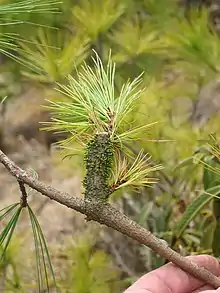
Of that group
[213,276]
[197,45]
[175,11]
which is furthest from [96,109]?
[175,11]

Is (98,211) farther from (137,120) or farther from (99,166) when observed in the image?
(137,120)

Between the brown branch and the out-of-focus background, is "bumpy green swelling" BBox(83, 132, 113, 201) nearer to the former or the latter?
the brown branch

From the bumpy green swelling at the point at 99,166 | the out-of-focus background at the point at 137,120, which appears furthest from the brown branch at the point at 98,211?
the out-of-focus background at the point at 137,120

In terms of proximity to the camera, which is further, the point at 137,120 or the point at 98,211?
the point at 137,120

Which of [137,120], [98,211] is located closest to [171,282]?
[98,211]

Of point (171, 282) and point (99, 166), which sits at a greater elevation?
point (99, 166)

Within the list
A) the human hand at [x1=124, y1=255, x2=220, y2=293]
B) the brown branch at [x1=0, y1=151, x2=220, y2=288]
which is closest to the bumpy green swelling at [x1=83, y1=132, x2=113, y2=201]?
the brown branch at [x1=0, y1=151, x2=220, y2=288]
